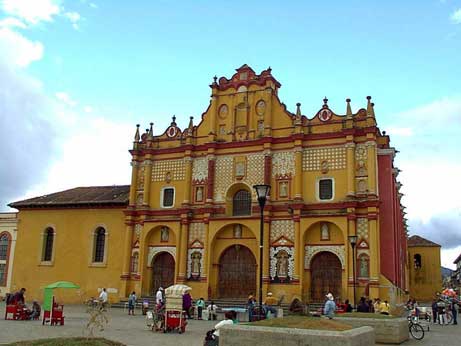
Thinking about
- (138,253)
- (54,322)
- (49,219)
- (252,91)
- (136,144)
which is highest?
(252,91)

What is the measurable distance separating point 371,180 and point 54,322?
18.8 metres

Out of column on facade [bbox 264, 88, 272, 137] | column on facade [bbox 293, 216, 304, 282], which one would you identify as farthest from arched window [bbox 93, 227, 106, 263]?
column on facade [bbox 293, 216, 304, 282]

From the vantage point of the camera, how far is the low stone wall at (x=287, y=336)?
35.9 feet

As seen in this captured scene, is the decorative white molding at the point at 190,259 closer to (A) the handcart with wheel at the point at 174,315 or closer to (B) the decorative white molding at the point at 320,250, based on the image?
(B) the decorative white molding at the point at 320,250

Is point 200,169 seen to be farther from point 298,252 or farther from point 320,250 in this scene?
point 320,250

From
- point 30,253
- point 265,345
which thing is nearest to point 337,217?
point 265,345

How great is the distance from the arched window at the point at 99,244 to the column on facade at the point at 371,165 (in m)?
19.4

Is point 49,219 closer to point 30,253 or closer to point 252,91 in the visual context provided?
point 30,253

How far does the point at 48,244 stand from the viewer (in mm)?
39969

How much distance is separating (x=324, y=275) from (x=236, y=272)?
581 centimetres

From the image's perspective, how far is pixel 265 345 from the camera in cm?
1147

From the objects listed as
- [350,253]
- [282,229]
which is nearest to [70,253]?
[282,229]

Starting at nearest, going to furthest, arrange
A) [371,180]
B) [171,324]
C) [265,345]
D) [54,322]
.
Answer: [265,345]
[171,324]
[54,322]
[371,180]

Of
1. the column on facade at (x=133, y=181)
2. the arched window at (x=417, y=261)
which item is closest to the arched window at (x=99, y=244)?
the column on facade at (x=133, y=181)
